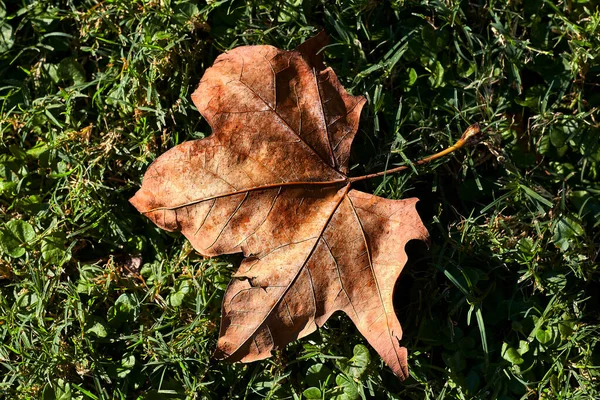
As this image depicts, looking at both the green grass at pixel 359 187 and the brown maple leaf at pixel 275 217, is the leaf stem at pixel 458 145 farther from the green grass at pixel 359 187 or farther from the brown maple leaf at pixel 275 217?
the brown maple leaf at pixel 275 217

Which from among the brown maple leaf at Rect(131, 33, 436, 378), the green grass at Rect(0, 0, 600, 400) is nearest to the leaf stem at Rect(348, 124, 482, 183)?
the green grass at Rect(0, 0, 600, 400)

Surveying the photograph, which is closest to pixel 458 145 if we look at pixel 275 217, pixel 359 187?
pixel 359 187

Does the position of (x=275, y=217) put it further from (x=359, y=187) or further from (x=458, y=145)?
(x=458, y=145)

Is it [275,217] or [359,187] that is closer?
[275,217]

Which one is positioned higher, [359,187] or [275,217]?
[275,217]

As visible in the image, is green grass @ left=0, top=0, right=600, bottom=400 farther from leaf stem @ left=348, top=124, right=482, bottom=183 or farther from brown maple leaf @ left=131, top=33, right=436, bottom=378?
brown maple leaf @ left=131, top=33, right=436, bottom=378
